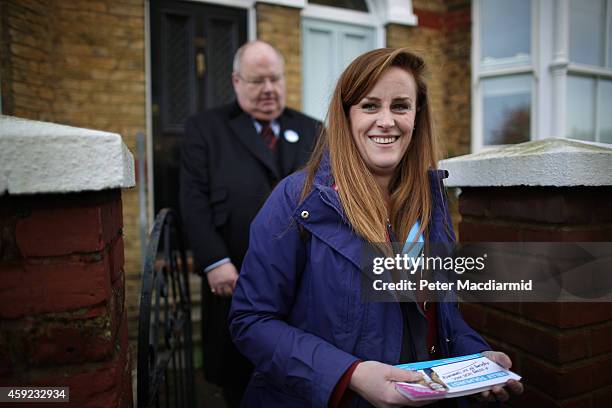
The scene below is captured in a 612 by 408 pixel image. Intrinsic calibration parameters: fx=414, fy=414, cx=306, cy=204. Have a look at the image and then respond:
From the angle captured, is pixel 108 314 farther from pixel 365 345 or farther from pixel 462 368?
pixel 462 368

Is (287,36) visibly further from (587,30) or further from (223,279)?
(587,30)

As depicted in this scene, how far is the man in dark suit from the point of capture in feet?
6.91

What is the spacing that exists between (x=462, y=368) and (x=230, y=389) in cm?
148

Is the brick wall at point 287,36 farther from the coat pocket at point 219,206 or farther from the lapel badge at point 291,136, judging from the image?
the coat pocket at point 219,206

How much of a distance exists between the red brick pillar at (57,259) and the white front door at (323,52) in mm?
4008

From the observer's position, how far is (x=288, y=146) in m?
2.33

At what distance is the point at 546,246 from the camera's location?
1262 mm

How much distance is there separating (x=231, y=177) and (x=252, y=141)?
0.23m

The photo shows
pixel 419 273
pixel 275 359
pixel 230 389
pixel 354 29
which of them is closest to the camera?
pixel 275 359

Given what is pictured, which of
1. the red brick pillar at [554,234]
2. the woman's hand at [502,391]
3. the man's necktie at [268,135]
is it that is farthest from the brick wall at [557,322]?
the man's necktie at [268,135]

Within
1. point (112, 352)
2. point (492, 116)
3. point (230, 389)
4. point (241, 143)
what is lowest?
point (230, 389)

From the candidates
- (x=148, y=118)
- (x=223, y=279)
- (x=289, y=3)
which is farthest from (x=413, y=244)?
(x=289, y=3)

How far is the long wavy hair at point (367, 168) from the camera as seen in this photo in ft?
3.92

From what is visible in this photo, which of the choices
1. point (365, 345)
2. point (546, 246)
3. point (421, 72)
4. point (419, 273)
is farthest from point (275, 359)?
point (421, 72)
